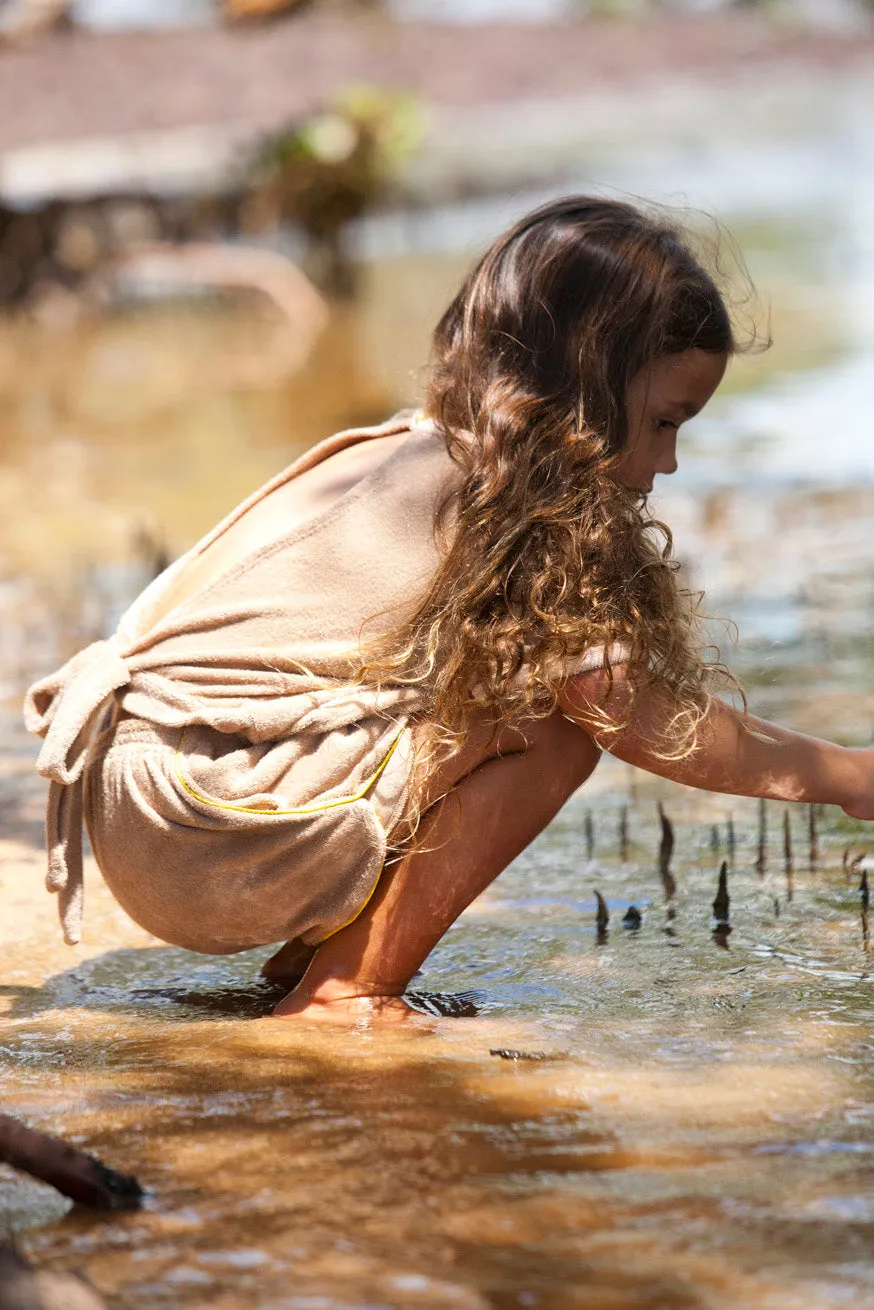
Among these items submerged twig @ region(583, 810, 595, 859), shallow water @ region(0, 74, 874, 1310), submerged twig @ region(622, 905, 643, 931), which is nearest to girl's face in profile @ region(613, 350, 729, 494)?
shallow water @ region(0, 74, 874, 1310)

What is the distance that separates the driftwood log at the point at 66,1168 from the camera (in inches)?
78.7

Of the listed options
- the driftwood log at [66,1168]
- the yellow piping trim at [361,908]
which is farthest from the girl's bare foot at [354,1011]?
the driftwood log at [66,1168]

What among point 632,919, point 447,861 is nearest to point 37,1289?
point 447,861

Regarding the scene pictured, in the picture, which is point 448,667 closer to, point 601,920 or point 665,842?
point 601,920

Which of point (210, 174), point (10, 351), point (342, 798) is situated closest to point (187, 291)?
point (210, 174)

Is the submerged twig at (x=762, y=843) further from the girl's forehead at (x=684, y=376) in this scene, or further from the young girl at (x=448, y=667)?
the girl's forehead at (x=684, y=376)

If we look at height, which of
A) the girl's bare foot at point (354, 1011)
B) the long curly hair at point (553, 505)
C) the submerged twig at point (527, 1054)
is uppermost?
the long curly hair at point (553, 505)

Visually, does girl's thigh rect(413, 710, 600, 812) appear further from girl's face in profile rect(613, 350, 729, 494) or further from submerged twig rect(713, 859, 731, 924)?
submerged twig rect(713, 859, 731, 924)

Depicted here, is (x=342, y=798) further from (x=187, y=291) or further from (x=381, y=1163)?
(x=187, y=291)

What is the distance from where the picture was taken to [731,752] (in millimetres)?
2746

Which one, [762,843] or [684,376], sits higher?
[684,376]

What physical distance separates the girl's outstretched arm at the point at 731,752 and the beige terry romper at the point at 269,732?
0.29 metres

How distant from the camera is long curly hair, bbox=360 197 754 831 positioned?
265 centimetres

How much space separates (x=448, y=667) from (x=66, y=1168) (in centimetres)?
97
